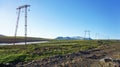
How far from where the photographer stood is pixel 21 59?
1296 inches

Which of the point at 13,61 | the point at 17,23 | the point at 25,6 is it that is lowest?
the point at 13,61

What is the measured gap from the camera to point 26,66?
1029 inches

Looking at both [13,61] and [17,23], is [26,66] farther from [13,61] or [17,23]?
[17,23]

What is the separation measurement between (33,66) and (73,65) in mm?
4153

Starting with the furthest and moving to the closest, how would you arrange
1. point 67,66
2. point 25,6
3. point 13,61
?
point 25,6, point 13,61, point 67,66

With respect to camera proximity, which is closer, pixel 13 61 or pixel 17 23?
pixel 13 61

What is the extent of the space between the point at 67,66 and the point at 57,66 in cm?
103

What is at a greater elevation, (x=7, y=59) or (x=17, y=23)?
(x=17, y=23)

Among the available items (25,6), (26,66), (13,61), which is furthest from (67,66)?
(25,6)

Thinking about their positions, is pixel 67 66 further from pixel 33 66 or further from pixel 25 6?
pixel 25 6

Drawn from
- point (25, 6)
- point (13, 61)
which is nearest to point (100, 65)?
point (13, 61)

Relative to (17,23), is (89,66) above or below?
below

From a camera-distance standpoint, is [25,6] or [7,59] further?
[25,6]

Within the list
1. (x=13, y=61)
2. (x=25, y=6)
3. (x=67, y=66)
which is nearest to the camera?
(x=67, y=66)
